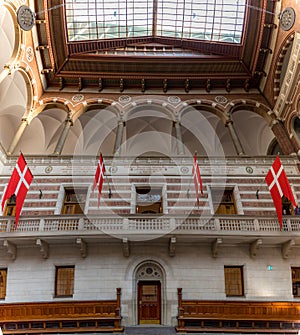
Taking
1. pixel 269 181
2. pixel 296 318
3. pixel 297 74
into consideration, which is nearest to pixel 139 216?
pixel 269 181

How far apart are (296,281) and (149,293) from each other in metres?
9.14

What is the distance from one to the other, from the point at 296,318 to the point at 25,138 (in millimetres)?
28930

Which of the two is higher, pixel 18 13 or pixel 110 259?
pixel 18 13

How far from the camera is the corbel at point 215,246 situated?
21.5 metres

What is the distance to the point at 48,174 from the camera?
86.4 ft

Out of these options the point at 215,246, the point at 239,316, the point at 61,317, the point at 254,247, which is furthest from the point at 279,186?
the point at 61,317

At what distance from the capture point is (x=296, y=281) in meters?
22.2

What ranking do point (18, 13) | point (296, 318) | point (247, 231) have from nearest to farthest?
1. point (296, 318)
2. point (247, 231)
3. point (18, 13)

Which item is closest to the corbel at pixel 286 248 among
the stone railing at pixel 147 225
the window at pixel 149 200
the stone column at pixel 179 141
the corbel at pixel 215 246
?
the stone railing at pixel 147 225

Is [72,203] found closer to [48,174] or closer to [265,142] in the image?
[48,174]

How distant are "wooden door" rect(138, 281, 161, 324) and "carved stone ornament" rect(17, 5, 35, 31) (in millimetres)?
21814

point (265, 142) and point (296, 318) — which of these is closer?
point (296, 318)

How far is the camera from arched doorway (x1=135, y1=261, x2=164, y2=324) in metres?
21.0

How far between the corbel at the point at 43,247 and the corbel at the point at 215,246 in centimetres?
1024
